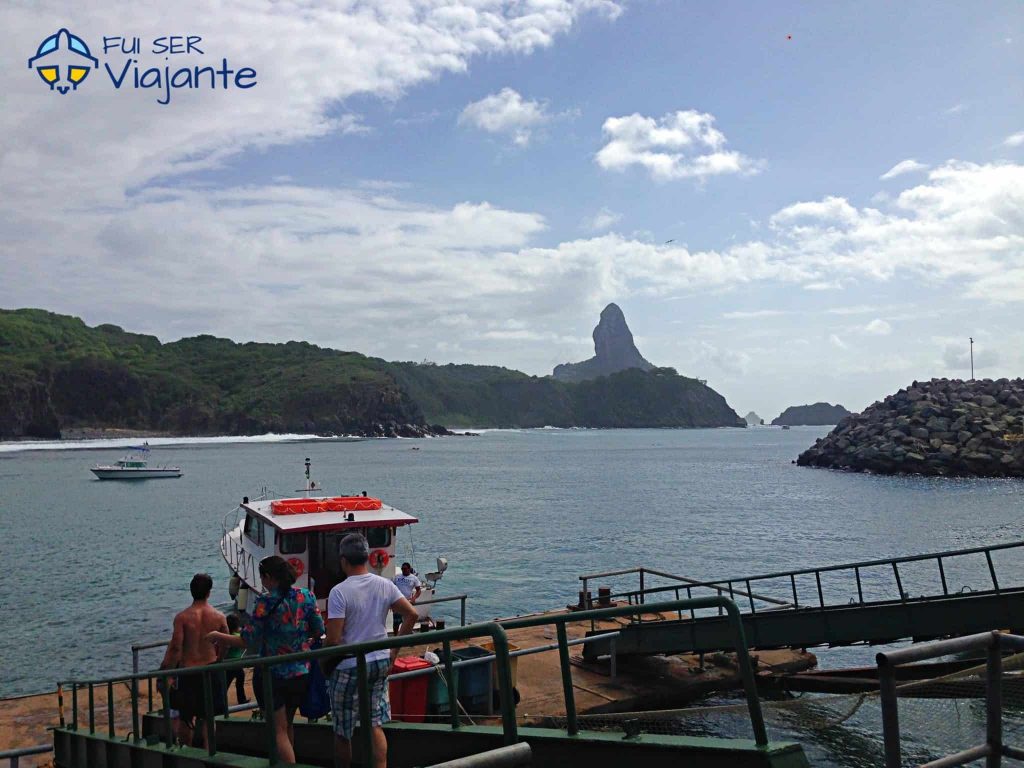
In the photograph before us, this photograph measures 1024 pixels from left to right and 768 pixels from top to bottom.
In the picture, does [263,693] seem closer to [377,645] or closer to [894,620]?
[377,645]

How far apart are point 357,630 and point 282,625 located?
982mm

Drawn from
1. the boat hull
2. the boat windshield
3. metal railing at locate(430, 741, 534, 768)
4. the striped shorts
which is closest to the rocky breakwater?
the boat windshield

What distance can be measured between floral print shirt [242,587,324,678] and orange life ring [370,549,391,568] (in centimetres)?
1227

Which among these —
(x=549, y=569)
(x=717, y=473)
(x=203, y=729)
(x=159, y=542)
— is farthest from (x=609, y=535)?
(x=717, y=473)

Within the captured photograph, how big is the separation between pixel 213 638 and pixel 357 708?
251 cm

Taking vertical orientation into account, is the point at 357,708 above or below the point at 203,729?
above

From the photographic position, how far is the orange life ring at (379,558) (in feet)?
62.7

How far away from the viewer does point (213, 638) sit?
7855 millimetres

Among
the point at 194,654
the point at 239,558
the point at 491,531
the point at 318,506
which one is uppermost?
the point at 318,506

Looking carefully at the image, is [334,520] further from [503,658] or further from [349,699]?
[503,658]

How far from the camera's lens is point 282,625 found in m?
6.89

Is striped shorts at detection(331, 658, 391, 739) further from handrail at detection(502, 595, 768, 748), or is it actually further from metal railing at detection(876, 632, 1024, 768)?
metal railing at detection(876, 632, 1024, 768)

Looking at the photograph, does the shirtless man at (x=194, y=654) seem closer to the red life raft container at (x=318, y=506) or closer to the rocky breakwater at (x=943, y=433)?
the red life raft container at (x=318, y=506)

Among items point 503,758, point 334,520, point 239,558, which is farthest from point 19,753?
point 239,558
